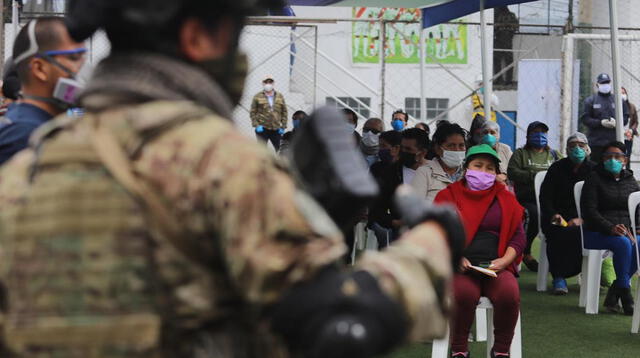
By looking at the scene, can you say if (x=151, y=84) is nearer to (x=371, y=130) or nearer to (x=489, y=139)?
(x=489, y=139)

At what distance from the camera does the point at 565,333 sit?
334 inches

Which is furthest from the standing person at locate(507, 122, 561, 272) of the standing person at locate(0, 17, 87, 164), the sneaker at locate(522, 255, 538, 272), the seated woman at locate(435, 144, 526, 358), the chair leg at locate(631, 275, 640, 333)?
the standing person at locate(0, 17, 87, 164)

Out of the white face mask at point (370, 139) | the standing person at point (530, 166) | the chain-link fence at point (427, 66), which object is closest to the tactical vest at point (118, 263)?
the standing person at point (530, 166)

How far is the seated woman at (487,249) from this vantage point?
6891 mm

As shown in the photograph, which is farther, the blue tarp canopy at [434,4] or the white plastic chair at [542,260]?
the blue tarp canopy at [434,4]

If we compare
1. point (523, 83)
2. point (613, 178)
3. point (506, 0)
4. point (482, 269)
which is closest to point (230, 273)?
point (482, 269)

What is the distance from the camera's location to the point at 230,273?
1.62 m

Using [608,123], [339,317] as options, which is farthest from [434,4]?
[339,317]

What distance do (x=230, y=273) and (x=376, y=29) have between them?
2241 cm

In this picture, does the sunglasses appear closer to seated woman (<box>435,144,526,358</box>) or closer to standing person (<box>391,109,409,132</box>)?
standing person (<box>391,109,409,132</box>)

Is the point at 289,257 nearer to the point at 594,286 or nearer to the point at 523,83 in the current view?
the point at 594,286

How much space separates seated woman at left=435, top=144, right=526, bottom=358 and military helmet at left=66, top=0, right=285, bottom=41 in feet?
17.0

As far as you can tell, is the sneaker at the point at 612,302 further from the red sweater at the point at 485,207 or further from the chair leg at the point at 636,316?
the red sweater at the point at 485,207

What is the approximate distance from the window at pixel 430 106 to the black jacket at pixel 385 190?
12.6 metres
